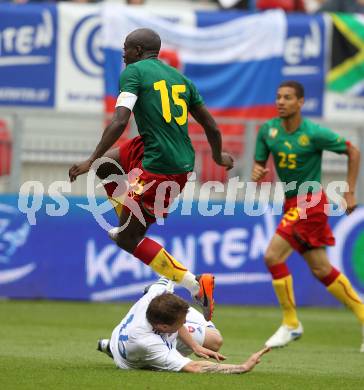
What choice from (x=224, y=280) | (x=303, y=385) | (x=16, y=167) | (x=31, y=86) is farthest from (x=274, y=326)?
(x=31, y=86)

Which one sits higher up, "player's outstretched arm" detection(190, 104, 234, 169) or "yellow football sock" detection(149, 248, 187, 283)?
"player's outstretched arm" detection(190, 104, 234, 169)

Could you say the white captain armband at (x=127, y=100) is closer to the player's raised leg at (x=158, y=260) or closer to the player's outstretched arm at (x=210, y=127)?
the player's outstretched arm at (x=210, y=127)

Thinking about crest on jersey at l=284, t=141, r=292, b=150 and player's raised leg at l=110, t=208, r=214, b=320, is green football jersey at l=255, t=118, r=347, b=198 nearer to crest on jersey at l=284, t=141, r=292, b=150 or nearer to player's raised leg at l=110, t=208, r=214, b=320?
crest on jersey at l=284, t=141, r=292, b=150

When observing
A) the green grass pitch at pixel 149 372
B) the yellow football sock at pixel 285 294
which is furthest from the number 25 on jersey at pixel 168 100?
the yellow football sock at pixel 285 294

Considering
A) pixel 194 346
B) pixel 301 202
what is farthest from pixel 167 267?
pixel 301 202

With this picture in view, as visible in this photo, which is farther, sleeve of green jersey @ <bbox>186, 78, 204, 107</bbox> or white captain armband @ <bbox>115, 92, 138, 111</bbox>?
sleeve of green jersey @ <bbox>186, 78, 204, 107</bbox>

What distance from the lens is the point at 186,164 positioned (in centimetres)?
971

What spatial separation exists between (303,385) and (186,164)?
2.33m

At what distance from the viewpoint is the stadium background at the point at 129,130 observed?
15656 mm

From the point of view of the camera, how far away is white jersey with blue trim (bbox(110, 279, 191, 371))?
8.41m

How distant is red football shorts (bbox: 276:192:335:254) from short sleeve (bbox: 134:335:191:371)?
11.9 ft

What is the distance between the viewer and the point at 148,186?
31.8 ft

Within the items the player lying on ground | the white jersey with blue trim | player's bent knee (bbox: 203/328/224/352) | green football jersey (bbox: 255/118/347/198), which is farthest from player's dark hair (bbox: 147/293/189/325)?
green football jersey (bbox: 255/118/347/198)

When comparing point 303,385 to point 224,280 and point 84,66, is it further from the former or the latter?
point 84,66
